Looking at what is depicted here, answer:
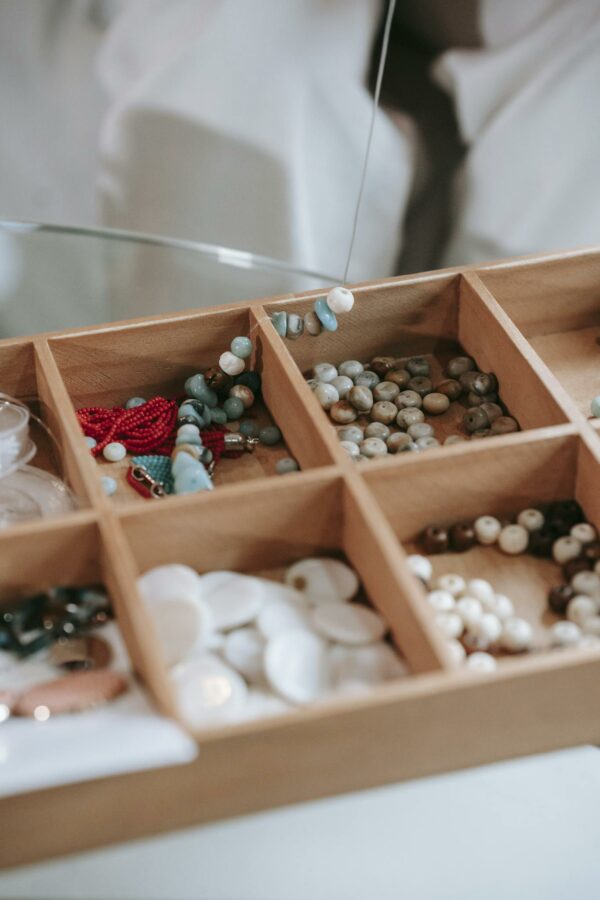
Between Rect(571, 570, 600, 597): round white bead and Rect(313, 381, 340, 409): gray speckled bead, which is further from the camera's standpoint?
Rect(313, 381, 340, 409): gray speckled bead

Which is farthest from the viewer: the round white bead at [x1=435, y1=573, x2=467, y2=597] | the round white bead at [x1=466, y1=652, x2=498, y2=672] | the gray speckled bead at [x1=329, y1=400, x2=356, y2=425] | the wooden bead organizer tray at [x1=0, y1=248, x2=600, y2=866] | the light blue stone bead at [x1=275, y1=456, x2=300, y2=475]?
the gray speckled bead at [x1=329, y1=400, x2=356, y2=425]

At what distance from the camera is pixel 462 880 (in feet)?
3.27

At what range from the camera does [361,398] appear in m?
1.37

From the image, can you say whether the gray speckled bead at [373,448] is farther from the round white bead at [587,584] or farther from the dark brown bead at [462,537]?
the round white bead at [587,584]

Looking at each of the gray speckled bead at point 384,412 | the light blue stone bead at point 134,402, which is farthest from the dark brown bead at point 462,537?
the light blue stone bead at point 134,402

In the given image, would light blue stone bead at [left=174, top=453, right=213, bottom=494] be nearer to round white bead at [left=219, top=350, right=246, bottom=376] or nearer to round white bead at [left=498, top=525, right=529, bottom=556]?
round white bead at [left=219, top=350, right=246, bottom=376]

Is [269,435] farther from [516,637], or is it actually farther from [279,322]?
[516,637]

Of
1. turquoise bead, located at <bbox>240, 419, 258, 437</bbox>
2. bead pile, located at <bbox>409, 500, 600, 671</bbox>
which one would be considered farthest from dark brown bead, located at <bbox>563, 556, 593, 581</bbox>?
turquoise bead, located at <bbox>240, 419, 258, 437</bbox>

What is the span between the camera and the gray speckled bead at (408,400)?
1385 millimetres

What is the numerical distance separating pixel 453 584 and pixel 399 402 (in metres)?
0.32

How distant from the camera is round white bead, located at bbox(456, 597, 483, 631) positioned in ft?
3.58

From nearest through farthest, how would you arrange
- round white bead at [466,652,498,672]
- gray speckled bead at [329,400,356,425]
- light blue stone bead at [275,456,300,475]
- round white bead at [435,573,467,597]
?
1. round white bead at [466,652,498,672]
2. round white bead at [435,573,467,597]
3. light blue stone bead at [275,456,300,475]
4. gray speckled bead at [329,400,356,425]

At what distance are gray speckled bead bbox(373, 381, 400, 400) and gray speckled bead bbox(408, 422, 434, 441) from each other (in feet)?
0.19

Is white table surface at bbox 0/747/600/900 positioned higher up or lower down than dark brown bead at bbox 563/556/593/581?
lower down
